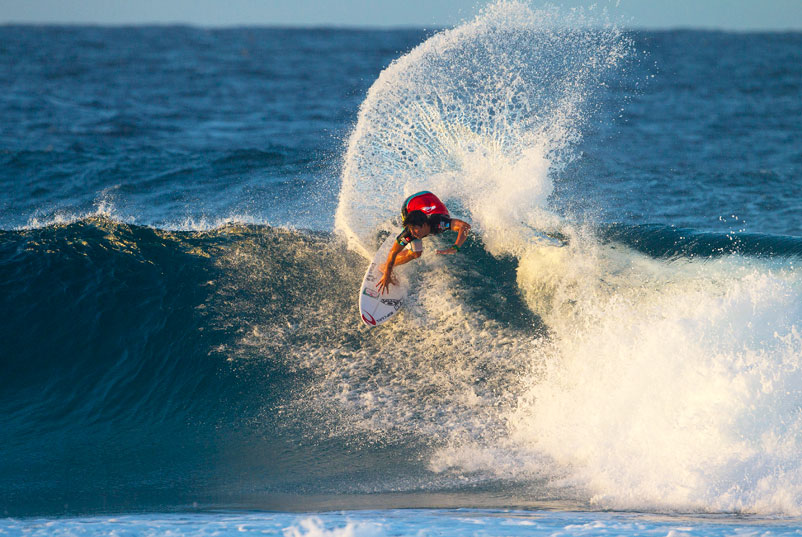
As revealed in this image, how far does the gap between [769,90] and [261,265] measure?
34551 mm

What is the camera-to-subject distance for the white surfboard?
27.4 ft

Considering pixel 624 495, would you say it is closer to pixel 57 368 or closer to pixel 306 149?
pixel 57 368

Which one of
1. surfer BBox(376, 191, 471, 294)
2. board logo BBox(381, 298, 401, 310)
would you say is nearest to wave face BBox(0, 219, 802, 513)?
board logo BBox(381, 298, 401, 310)

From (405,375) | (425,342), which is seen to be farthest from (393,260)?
(405,375)

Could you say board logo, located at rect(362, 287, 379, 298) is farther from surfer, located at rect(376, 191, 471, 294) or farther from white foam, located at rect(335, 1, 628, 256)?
white foam, located at rect(335, 1, 628, 256)

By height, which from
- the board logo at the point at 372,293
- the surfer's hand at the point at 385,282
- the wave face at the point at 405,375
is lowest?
the wave face at the point at 405,375

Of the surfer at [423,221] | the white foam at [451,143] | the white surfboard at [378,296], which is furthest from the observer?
the white foam at [451,143]

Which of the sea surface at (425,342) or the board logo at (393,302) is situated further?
the board logo at (393,302)

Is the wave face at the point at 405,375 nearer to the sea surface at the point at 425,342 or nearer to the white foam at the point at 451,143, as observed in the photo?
the sea surface at the point at 425,342

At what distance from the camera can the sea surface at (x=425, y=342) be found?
5.91 meters

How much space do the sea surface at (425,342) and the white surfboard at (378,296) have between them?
0.16 m

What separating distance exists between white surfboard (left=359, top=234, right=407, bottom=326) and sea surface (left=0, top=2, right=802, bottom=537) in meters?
→ 0.16

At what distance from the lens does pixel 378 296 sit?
844cm

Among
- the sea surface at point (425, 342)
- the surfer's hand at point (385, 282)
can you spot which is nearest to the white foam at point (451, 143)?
the sea surface at point (425, 342)
